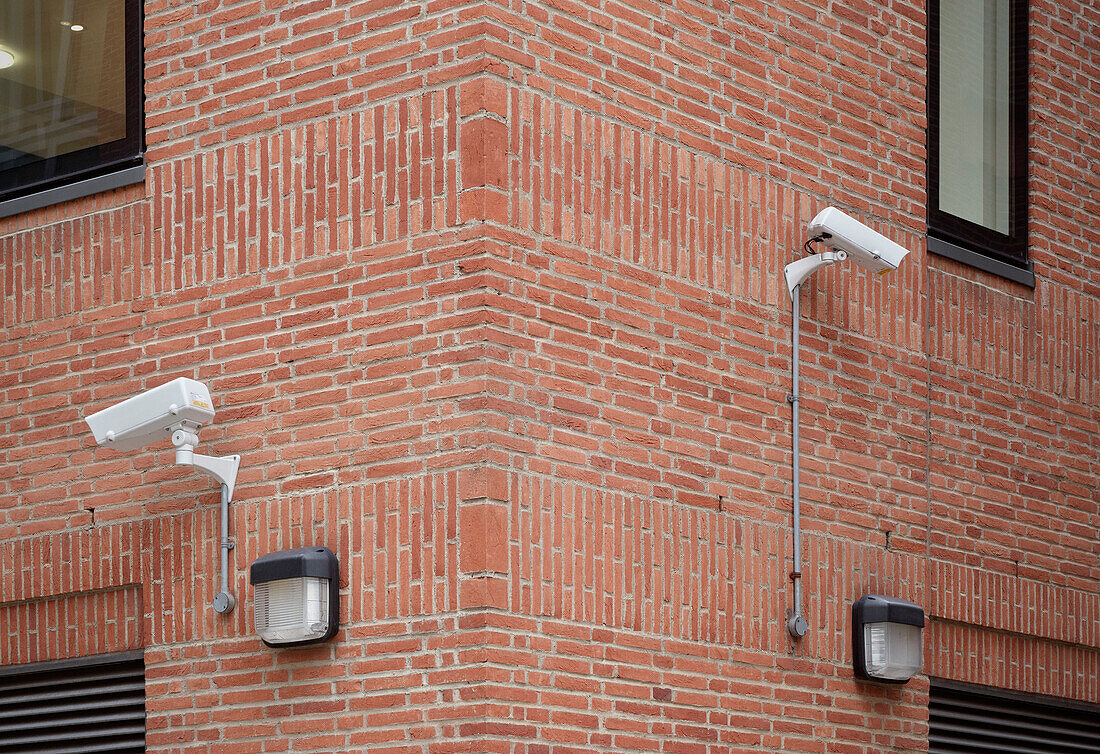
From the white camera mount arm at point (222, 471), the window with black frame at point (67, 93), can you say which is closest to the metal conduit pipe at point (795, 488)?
the white camera mount arm at point (222, 471)

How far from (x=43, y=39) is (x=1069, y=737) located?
6826mm

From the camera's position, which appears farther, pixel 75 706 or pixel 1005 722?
pixel 1005 722

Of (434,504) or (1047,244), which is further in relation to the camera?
(1047,244)

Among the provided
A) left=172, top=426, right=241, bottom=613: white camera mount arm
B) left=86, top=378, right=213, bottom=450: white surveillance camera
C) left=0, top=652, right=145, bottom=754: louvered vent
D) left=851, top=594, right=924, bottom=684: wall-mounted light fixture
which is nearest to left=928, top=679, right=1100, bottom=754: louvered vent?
left=851, top=594, right=924, bottom=684: wall-mounted light fixture

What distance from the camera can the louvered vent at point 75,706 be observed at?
7742mm

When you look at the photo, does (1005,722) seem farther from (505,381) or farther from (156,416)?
(156,416)

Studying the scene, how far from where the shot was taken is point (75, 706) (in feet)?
26.2

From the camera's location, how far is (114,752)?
780 cm

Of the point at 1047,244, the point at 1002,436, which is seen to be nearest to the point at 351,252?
the point at 1002,436

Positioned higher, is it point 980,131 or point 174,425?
point 980,131

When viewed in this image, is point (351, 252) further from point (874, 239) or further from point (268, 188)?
point (874, 239)

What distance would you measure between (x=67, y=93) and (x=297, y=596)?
3280mm

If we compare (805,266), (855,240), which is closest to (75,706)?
(805,266)

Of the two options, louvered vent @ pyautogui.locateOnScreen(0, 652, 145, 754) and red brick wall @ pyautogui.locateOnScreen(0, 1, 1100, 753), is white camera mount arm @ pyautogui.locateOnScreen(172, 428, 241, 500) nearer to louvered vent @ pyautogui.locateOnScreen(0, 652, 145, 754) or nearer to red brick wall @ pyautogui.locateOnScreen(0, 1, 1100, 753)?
red brick wall @ pyautogui.locateOnScreen(0, 1, 1100, 753)
